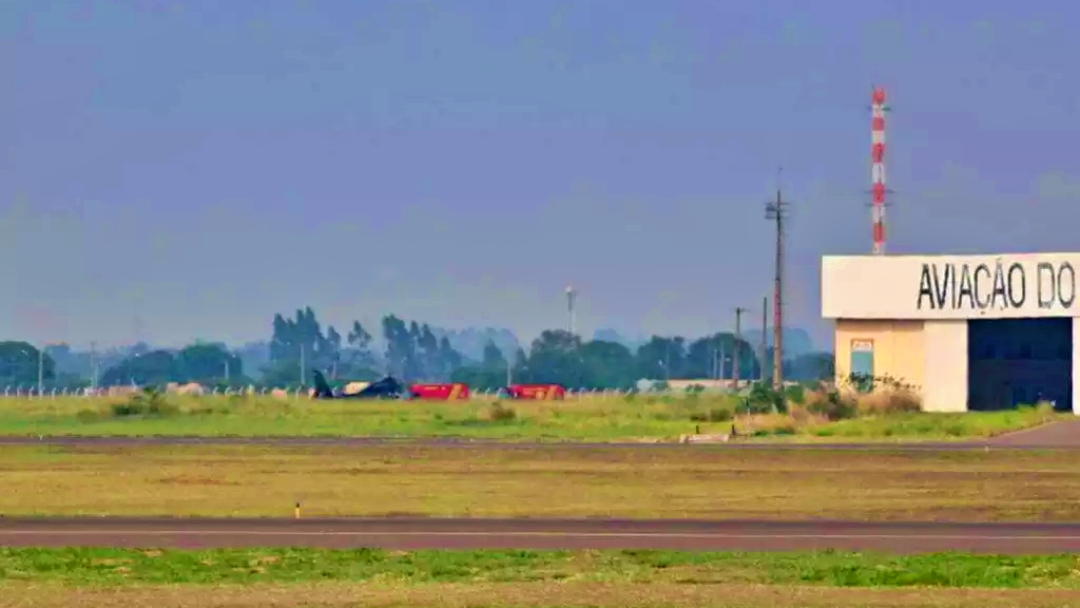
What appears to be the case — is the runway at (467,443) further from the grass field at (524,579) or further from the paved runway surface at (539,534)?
the grass field at (524,579)

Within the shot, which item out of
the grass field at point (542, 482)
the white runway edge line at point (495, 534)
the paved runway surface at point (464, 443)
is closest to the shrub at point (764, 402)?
the paved runway surface at point (464, 443)

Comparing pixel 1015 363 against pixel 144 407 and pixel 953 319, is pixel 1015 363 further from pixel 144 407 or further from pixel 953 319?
pixel 144 407

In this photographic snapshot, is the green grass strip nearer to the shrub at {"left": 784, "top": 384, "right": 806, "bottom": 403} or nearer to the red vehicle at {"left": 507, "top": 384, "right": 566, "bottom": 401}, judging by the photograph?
the shrub at {"left": 784, "top": 384, "right": 806, "bottom": 403}

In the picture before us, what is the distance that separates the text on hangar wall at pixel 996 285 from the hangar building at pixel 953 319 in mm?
52

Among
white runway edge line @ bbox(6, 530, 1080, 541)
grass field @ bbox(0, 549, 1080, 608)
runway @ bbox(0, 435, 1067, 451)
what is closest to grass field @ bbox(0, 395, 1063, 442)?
runway @ bbox(0, 435, 1067, 451)

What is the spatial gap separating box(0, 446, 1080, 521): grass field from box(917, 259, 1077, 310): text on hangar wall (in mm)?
38891

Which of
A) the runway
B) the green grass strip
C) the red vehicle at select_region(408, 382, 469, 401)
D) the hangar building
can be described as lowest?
the green grass strip

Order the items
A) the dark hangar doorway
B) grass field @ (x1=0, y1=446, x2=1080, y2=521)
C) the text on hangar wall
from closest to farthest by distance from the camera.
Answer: grass field @ (x1=0, y1=446, x2=1080, y2=521) < the text on hangar wall < the dark hangar doorway

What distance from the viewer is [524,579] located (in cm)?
3062

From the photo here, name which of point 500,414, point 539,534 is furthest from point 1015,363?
point 539,534

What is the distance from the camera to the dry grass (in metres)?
27.3

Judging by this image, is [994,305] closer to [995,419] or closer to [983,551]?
[995,419]

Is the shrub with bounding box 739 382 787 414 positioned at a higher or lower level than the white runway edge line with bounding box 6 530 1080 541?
higher

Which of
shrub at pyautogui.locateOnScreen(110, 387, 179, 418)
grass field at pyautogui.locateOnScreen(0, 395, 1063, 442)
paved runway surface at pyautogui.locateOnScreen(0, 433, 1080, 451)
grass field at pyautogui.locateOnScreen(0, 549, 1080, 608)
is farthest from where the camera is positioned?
shrub at pyautogui.locateOnScreen(110, 387, 179, 418)
